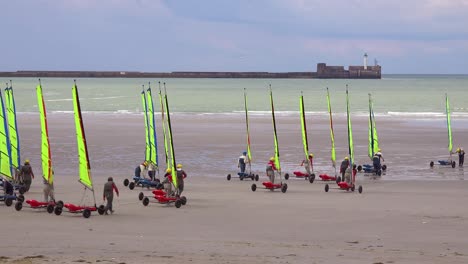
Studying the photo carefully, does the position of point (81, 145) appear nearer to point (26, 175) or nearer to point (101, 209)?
point (101, 209)

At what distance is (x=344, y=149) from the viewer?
1865 inches

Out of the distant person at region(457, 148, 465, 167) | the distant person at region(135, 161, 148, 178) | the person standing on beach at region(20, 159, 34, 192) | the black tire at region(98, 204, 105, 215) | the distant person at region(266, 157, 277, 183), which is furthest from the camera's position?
the distant person at region(457, 148, 465, 167)

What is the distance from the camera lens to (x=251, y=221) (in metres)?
22.7

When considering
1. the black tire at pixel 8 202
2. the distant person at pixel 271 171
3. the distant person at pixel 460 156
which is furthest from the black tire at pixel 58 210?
the distant person at pixel 460 156

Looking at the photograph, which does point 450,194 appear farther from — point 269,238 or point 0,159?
point 0,159

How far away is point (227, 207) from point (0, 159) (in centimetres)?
687

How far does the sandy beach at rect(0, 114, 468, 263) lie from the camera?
18109 millimetres

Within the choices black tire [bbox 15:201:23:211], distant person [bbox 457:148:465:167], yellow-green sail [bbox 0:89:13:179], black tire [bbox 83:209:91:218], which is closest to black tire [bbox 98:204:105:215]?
black tire [bbox 83:209:91:218]

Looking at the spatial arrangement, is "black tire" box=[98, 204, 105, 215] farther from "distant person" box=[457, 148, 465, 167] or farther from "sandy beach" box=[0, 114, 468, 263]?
"distant person" box=[457, 148, 465, 167]

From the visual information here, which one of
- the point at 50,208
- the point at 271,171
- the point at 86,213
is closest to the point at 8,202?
the point at 50,208

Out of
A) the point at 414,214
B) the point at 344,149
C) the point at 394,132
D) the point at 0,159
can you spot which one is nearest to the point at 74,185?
the point at 0,159

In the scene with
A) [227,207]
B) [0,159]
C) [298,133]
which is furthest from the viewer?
[298,133]

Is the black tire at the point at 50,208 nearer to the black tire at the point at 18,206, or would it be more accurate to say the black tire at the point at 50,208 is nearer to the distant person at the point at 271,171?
the black tire at the point at 18,206

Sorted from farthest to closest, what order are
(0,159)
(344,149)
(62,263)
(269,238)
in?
1. (344,149)
2. (0,159)
3. (269,238)
4. (62,263)
